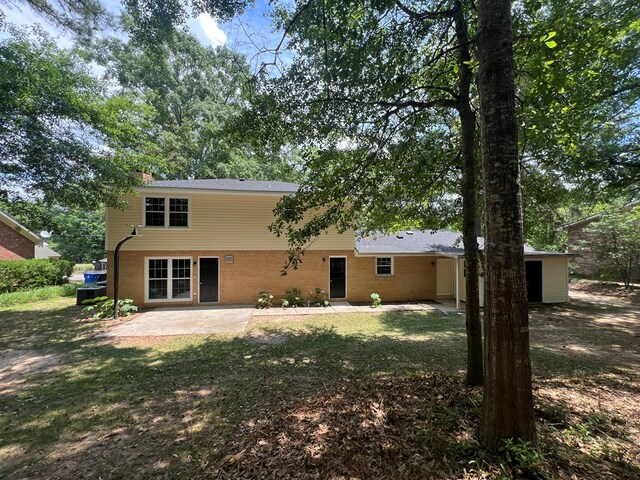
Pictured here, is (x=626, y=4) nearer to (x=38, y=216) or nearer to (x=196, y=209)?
(x=196, y=209)

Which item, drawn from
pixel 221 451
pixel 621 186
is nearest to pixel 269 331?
pixel 221 451

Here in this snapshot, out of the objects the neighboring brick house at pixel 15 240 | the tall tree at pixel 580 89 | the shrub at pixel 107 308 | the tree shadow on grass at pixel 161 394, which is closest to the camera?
the tree shadow on grass at pixel 161 394

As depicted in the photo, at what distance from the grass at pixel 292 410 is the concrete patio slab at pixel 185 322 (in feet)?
2.54

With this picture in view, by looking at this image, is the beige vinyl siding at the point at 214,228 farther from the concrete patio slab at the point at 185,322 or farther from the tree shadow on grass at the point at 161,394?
the tree shadow on grass at the point at 161,394

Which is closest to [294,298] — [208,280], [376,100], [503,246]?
[208,280]

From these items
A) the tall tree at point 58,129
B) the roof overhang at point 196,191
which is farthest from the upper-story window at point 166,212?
the tall tree at point 58,129

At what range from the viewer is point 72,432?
3547mm

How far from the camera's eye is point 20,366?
19.1ft

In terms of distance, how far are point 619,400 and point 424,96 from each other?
6.08m

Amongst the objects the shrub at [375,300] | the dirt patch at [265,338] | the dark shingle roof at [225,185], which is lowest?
the dirt patch at [265,338]

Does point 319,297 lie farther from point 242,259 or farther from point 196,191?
point 196,191

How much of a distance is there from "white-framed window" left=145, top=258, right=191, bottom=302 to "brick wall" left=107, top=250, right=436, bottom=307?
0.68 ft

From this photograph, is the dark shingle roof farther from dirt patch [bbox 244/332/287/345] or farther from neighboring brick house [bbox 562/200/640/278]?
neighboring brick house [bbox 562/200/640/278]

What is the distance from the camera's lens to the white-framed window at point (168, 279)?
1156cm
